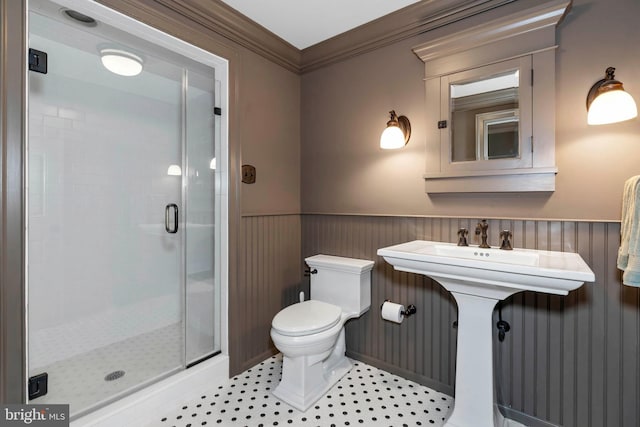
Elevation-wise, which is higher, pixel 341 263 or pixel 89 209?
pixel 89 209

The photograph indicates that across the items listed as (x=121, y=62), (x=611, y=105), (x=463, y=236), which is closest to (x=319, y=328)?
(x=463, y=236)

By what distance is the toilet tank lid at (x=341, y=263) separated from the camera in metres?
2.03

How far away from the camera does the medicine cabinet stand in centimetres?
151

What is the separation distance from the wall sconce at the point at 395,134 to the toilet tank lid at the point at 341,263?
31.1 inches

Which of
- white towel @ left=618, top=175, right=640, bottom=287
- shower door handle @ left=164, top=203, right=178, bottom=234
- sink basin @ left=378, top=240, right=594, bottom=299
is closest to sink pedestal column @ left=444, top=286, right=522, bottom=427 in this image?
sink basin @ left=378, top=240, right=594, bottom=299

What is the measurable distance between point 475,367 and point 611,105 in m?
1.30

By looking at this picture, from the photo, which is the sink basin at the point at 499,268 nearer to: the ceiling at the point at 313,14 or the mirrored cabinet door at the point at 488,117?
the mirrored cabinet door at the point at 488,117

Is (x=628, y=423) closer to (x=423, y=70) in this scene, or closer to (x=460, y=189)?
(x=460, y=189)

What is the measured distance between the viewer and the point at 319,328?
1.73 meters

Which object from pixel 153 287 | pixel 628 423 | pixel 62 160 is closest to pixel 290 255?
pixel 153 287

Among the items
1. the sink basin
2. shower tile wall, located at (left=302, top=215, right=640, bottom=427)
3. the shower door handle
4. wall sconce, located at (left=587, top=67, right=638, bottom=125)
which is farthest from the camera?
the shower door handle

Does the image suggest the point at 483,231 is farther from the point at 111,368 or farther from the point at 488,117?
the point at 111,368

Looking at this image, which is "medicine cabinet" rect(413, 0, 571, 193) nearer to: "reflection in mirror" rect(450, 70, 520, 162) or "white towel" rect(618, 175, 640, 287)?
"reflection in mirror" rect(450, 70, 520, 162)

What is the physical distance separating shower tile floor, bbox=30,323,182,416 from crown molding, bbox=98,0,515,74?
72.6 inches
